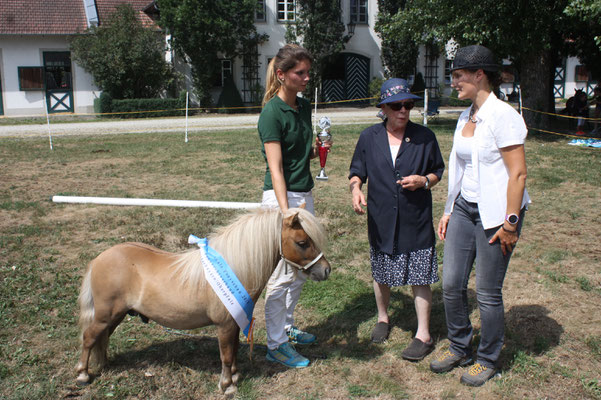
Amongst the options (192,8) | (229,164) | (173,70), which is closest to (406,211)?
(229,164)

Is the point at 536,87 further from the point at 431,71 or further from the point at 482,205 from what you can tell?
the point at 431,71

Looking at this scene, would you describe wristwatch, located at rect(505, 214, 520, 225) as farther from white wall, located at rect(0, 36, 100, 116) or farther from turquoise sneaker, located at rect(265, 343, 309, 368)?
white wall, located at rect(0, 36, 100, 116)

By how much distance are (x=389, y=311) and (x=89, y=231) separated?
13.5ft

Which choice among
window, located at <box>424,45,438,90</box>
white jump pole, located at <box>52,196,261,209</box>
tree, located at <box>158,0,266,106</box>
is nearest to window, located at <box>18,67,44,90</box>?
tree, located at <box>158,0,266,106</box>

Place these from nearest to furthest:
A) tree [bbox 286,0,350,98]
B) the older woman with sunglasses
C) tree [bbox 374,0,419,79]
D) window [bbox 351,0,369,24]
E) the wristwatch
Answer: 1. the wristwatch
2. the older woman with sunglasses
3. tree [bbox 286,0,350,98]
4. tree [bbox 374,0,419,79]
5. window [bbox 351,0,369,24]

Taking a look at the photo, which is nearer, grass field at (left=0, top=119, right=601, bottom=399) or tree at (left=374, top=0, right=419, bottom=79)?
grass field at (left=0, top=119, right=601, bottom=399)

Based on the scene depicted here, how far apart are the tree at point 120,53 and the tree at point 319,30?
8.00 meters

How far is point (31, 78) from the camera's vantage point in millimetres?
26438

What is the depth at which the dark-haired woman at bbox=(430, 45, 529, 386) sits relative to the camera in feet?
9.50

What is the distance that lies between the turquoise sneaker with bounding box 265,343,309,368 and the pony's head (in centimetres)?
80

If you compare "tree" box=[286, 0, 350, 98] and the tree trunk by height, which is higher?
"tree" box=[286, 0, 350, 98]

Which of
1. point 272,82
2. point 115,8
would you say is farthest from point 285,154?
point 115,8

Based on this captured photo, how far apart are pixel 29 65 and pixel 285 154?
1095 inches

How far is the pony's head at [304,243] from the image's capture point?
302 centimetres
